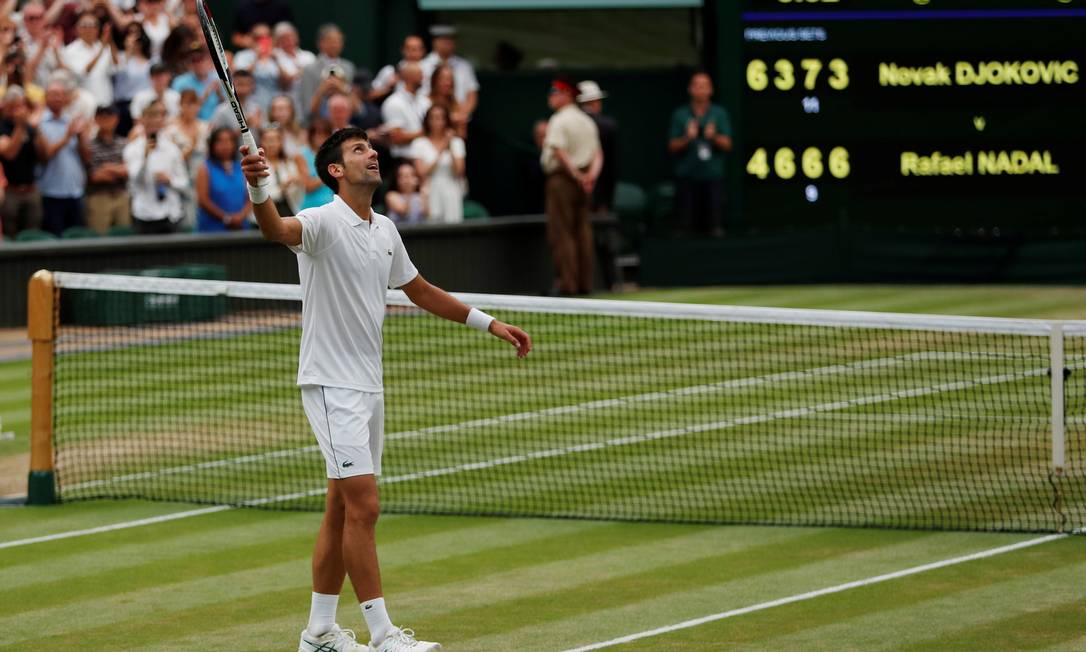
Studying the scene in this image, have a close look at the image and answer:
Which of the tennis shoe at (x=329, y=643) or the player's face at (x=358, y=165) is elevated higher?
the player's face at (x=358, y=165)

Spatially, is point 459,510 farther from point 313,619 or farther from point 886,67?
point 886,67

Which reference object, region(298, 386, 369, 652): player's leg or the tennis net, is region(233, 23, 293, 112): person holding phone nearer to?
the tennis net

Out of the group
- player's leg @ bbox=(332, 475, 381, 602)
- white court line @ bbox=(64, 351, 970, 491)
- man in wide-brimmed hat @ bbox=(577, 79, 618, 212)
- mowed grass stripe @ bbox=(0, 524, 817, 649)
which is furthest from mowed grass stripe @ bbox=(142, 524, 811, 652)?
man in wide-brimmed hat @ bbox=(577, 79, 618, 212)

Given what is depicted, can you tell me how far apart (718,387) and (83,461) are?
5.24m


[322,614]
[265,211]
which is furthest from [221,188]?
[265,211]

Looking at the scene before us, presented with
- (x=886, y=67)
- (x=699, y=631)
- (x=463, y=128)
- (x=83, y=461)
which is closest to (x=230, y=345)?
(x=83, y=461)

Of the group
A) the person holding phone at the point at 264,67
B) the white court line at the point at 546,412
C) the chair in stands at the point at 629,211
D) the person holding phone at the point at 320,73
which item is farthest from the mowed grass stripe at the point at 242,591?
the chair in stands at the point at 629,211

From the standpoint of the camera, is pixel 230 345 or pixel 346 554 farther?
pixel 230 345

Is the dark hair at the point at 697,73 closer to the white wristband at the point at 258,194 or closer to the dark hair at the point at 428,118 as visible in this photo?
the dark hair at the point at 428,118

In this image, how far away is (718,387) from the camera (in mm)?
15711

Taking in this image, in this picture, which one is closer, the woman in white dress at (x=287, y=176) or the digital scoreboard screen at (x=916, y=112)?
the woman in white dress at (x=287, y=176)

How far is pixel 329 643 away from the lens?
7.96 metres

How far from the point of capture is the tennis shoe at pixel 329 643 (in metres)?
7.95

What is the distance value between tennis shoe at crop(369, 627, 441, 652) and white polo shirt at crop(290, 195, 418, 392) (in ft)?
3.34
